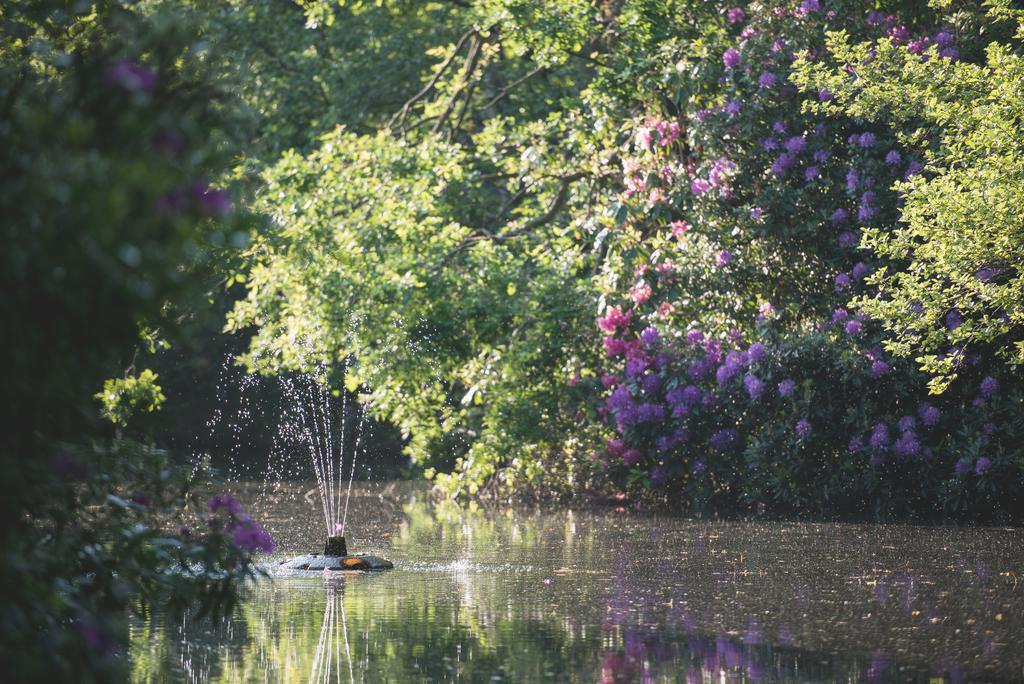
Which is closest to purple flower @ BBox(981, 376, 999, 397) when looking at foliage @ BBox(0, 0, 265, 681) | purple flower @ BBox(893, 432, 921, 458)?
purple flower @ BBox(893, 432, 921, 458)

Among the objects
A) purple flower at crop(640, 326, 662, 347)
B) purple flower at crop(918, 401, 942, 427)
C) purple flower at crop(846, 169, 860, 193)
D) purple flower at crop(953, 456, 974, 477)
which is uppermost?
purple flower at crop(846, 169, 860, 193)

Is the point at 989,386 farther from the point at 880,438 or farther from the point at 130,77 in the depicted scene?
the point at 130,77

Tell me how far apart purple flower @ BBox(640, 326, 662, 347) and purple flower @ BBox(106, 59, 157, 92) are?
15.4 metres

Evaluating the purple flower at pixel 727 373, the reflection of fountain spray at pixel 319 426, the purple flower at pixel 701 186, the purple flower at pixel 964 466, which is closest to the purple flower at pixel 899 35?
the purple flower at pixel 701 186

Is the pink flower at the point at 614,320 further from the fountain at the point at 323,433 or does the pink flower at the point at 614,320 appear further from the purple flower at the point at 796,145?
the fountain at the point at 323,433

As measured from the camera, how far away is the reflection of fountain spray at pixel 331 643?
27.2 ft

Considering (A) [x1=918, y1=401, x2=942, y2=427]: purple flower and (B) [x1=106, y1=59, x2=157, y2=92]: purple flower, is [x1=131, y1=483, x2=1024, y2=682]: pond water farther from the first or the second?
(B) [x1=106, y1=59, x2=157, y2=92]: purple flower

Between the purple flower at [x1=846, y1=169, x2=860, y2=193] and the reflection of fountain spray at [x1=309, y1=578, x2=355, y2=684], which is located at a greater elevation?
the purple flower at [x1=846, y1=169, x2=860, y2=193]

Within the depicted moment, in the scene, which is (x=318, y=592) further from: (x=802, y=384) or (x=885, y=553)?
(x=802, y=384)

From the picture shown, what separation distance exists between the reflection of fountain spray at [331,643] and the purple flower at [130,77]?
476 centimetres

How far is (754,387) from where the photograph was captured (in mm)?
17547

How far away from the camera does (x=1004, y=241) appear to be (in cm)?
1209

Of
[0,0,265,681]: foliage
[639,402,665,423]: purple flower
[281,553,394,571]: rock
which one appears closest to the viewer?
[0,0,265,681]: foliage

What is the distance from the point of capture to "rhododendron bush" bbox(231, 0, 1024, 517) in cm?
1692
